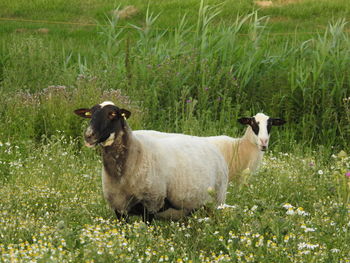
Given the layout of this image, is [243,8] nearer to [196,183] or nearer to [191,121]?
[191,121]

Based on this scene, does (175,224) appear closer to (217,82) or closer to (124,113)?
(124,113)

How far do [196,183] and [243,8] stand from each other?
16978 millimetres

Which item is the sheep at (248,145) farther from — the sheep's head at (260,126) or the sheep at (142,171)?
the sheep at (142,171)

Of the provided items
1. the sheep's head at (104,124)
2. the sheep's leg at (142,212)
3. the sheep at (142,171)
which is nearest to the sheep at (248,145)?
the sheep at (142,171)

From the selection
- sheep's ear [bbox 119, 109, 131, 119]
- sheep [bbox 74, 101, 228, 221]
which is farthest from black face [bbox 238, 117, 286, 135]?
sheep's ear [bbox 119, 109, 131, 119]

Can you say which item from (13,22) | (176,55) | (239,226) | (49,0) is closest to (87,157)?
(176,55)

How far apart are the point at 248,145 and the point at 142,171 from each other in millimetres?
2829

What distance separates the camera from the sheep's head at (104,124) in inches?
199

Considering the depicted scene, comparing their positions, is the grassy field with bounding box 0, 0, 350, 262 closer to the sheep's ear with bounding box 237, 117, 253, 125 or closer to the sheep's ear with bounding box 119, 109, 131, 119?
the sheep's ear with bounding box 237, 117, 253, 125

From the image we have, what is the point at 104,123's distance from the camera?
202 inches

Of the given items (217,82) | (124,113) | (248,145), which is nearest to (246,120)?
(248,145)

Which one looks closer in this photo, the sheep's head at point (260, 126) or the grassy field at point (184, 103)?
the grassy field at point (184, 103)

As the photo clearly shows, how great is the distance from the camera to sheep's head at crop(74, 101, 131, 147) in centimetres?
505

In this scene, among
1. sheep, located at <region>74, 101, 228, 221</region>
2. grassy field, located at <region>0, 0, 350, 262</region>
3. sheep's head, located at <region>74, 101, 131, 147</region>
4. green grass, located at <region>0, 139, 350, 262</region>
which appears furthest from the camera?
grassy field, located at <region>0, 0, 350, 262</region>
